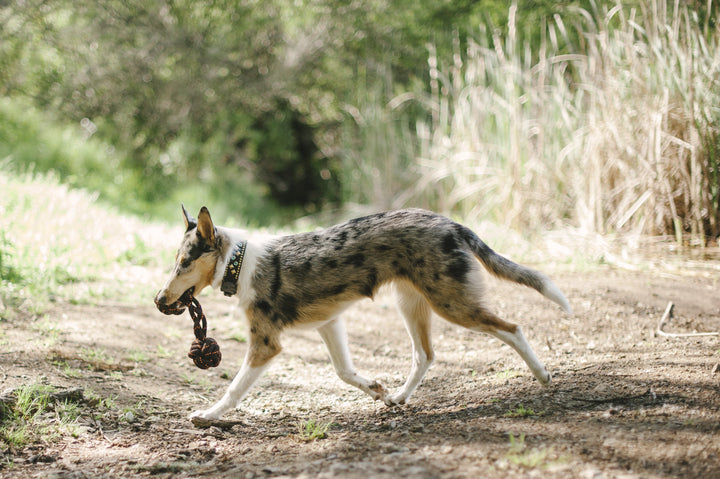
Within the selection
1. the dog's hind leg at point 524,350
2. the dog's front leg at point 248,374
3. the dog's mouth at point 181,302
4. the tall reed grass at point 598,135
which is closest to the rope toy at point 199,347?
the dog's mouth at point 181,302

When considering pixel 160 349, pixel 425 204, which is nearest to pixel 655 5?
pixel 425 204

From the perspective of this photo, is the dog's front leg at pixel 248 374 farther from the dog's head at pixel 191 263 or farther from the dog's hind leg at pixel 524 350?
the dog's hind leg at pixel 524 350

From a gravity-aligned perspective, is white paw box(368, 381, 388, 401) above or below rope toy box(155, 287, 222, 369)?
below

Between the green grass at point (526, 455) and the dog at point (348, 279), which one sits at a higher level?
the dog at point (348, 279)

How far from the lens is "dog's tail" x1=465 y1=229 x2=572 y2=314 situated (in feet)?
12.3

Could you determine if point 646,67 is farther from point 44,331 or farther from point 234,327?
point 44,331

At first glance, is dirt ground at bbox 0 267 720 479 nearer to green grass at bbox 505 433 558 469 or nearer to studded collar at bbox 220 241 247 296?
green grass at bbox 505 433 558 469

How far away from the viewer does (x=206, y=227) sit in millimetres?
3904

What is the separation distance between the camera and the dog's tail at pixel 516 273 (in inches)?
148

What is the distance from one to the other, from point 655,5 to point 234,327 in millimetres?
5423

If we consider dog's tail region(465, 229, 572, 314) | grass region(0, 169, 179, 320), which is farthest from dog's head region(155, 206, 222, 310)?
grass region(0, 169, 179, 320)

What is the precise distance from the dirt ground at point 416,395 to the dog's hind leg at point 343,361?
0.44 ft

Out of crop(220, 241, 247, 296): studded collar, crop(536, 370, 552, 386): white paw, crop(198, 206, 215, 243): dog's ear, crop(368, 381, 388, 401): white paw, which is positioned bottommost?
crop(368, 381, 388, 401): white paw

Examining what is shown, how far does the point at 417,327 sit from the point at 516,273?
0.79 meters
